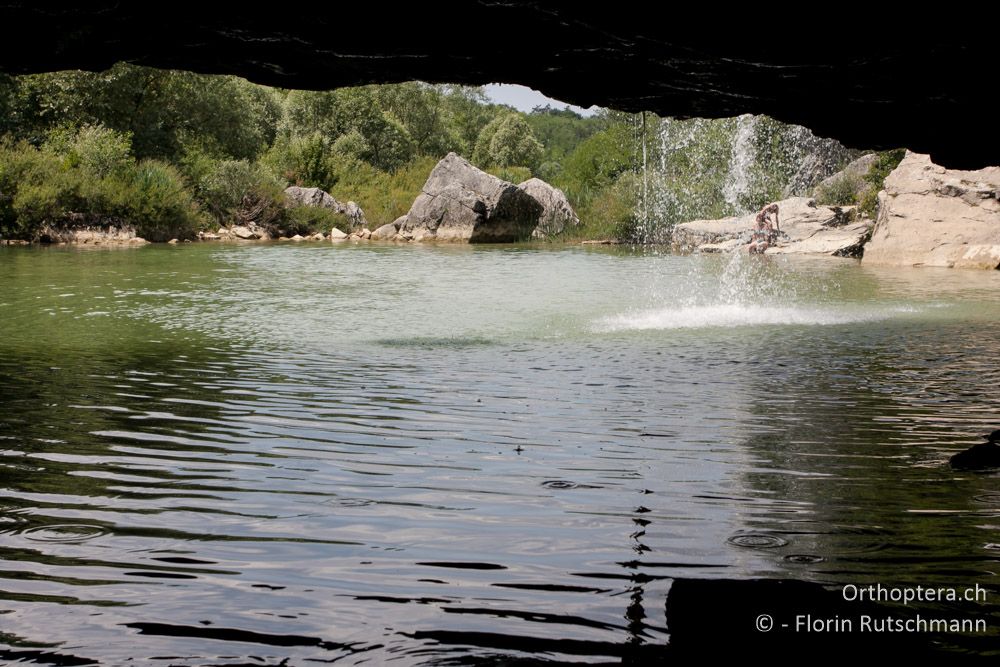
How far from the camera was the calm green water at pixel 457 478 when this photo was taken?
337 centimetres

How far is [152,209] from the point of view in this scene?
41.2m

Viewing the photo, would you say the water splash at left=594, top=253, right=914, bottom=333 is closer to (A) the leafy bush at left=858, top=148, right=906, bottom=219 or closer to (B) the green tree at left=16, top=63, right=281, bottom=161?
(A) the leafy bush at left=858, top=148, right=906, bottom=219

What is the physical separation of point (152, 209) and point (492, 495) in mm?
39155

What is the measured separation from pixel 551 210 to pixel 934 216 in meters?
22.4

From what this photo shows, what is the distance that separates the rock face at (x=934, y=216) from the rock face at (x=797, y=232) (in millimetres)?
3857

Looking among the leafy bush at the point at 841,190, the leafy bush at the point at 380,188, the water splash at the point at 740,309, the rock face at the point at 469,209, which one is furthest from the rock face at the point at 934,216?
the leafy bush at the point at 380,188

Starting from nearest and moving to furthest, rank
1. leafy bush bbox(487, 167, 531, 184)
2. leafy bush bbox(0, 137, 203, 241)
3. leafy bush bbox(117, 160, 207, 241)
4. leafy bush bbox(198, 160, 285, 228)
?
leafy bush bbox(0, 137, 203, 241), leafy bush bbox(117, 160, 207, 241), leafy bush bbox(198, 160, 285, 228), leafy bush bbox(487, 167, 531, 184)

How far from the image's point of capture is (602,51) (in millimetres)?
5293

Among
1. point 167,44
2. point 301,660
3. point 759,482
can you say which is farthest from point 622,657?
point 167,44

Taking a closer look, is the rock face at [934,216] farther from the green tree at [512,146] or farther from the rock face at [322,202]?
the green tree at [512,146]

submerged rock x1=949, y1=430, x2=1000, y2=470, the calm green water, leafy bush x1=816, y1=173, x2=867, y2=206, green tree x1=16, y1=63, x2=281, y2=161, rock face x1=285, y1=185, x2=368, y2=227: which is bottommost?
the calm green water

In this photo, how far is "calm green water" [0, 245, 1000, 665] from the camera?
337cm

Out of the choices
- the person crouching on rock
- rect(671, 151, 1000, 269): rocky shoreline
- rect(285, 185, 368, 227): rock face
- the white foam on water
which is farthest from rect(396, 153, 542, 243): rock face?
the white foam on water

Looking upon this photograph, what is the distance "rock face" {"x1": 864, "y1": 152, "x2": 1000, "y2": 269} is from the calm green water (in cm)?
1454
